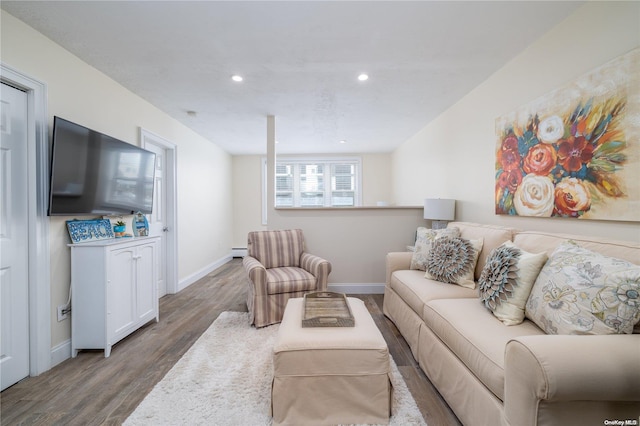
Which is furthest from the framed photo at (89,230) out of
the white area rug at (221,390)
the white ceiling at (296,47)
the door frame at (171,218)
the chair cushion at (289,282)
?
the chair cushion at (289,282)

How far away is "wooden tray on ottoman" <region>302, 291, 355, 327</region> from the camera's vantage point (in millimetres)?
1566

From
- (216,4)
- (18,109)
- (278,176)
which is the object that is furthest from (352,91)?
(278,176)

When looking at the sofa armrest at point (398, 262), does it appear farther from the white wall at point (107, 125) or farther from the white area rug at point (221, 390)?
the white wall at point (107, 125)

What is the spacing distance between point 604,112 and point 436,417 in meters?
2.03

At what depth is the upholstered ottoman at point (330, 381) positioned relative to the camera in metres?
1.37

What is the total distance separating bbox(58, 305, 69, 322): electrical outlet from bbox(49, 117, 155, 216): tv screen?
742mm

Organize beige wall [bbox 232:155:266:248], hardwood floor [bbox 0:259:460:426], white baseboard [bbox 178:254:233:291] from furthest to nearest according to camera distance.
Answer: beige wall [bbox 232:155:266:248] → white baseboard [bbox 178:254:233:291] → hardwood floor [bbox 0:259:460:426]

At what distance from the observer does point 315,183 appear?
645cm

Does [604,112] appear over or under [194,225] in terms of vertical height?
over

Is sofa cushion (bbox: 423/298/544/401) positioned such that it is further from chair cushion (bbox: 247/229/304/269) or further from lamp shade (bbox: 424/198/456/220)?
chair cushion (bbox: 247/229/304/269)

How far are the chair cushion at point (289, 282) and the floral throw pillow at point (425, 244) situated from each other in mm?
1058

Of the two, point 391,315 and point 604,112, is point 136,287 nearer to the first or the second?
point 391,315

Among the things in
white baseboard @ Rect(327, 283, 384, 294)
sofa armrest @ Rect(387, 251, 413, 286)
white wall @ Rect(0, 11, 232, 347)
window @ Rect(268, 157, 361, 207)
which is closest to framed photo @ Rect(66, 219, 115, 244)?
white wall @ Rect(0, 11, 232, 347)

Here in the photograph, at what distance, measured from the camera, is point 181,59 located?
2.30 metres
